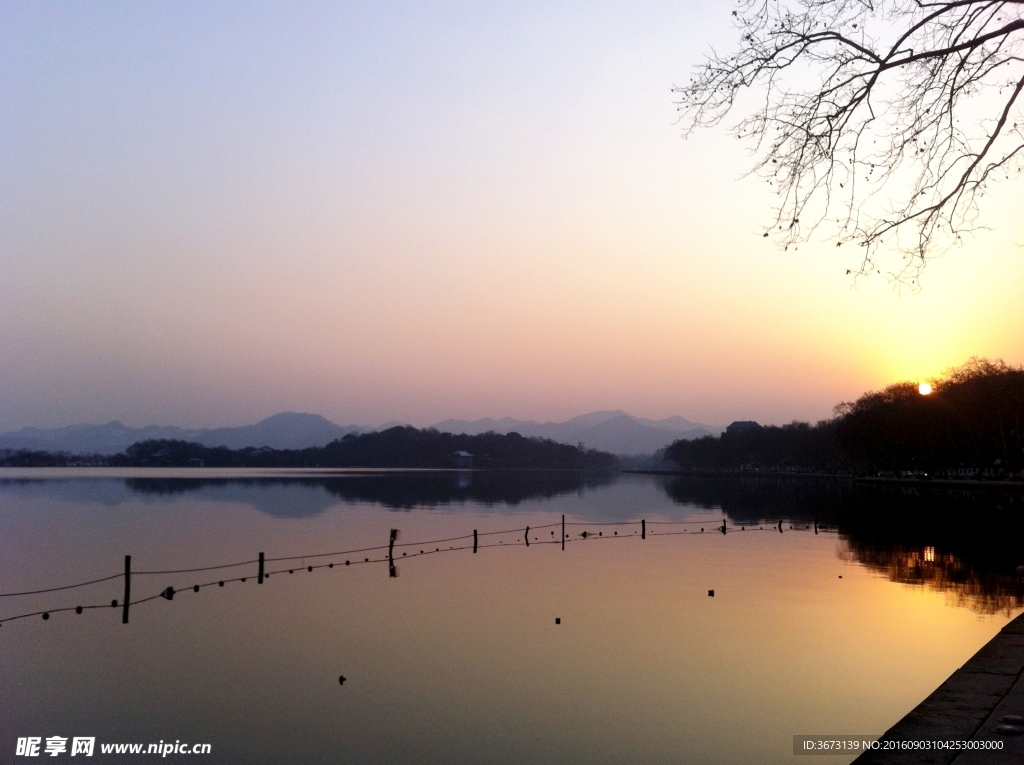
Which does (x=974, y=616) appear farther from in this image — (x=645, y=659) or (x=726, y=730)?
(x=726, y=730)

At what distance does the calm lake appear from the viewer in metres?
12.6

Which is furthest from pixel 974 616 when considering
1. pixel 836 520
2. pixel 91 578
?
pixel 836 520

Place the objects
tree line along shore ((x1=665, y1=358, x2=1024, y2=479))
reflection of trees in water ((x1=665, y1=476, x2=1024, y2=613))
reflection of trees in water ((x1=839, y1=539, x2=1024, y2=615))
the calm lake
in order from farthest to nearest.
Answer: tree line along shore ((x1=665, y1=358, x2=1024, y2=479)), reflection of trees in water ((x1=665, y1=476, x2=1024, y2=613)), reflection of trees in water ((x1=839, y1=539, x2=1024, y2=615)), the calm lake

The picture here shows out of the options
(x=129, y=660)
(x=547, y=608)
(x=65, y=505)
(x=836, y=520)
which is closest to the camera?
(x=129, y=660)

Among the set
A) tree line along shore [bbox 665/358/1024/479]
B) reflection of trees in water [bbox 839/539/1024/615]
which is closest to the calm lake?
reflection of trees in water [bbox 839/539/1024/615]

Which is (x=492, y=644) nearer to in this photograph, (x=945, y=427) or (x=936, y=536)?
(x=936, y=536)

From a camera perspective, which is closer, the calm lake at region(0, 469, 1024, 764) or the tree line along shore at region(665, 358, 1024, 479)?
the calm lake at region(0, 469, 1024, 764)

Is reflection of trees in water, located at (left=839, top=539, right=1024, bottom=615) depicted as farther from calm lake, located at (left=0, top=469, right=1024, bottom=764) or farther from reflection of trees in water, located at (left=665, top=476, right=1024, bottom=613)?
calm lake, located at (left=0, top=469, right=1024, bottom=764)

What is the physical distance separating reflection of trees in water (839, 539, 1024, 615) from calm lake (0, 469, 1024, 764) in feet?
0.41

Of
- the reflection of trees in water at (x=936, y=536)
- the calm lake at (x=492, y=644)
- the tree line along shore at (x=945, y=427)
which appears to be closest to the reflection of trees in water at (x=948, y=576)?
the reflection of trees in water at (x=936, y=536)

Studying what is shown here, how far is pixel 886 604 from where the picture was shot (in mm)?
21531

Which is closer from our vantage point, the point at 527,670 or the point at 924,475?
the point at 527,670

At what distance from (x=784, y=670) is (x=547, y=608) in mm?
7264

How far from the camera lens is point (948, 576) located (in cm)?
2545
